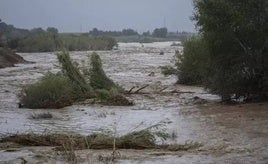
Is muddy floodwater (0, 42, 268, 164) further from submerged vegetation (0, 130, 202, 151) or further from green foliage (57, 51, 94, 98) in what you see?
green foliage (57, 51, 94, 98)

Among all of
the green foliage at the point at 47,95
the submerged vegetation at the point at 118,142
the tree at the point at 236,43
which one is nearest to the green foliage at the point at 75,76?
the green foliage at the point at 47,95

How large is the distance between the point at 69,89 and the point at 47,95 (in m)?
1.78

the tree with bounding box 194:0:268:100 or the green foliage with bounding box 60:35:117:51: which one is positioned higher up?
the tree with bounding box 194:0:268:100

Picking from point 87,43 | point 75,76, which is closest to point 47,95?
point 75,76

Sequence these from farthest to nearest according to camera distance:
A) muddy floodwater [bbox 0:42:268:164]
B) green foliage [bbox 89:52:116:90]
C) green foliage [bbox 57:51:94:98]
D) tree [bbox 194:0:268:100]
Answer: green foliage [bbox 89:52:116:90]
green foliage [bbox 57:51:94:98]
tree [bbox 194:0:268:100]
muddy floodwater [bbox 0:42:268:164]

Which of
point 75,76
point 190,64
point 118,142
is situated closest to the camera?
point 118,142

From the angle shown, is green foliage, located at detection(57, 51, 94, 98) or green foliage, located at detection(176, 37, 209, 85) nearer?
green foliage, located at detection(57, 51, 94, 98)

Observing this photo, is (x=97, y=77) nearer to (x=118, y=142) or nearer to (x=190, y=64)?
(x=190, y=64)

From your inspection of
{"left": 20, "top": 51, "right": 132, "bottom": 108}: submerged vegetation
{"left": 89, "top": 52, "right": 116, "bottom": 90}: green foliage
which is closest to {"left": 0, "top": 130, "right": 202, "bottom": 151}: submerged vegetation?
{"left": 20, "top": 51, "right": 132, "bottom": 108}: submerged vegetation

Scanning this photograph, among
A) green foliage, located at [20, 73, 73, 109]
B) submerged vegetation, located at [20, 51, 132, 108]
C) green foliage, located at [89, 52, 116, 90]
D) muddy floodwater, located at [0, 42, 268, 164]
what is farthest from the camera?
green foliage, located at [89, 52, 116, 90]

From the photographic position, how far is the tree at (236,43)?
21.2 metres

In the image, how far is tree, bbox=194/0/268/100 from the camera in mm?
21219

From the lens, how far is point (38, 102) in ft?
82.5

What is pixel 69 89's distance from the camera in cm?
2692
